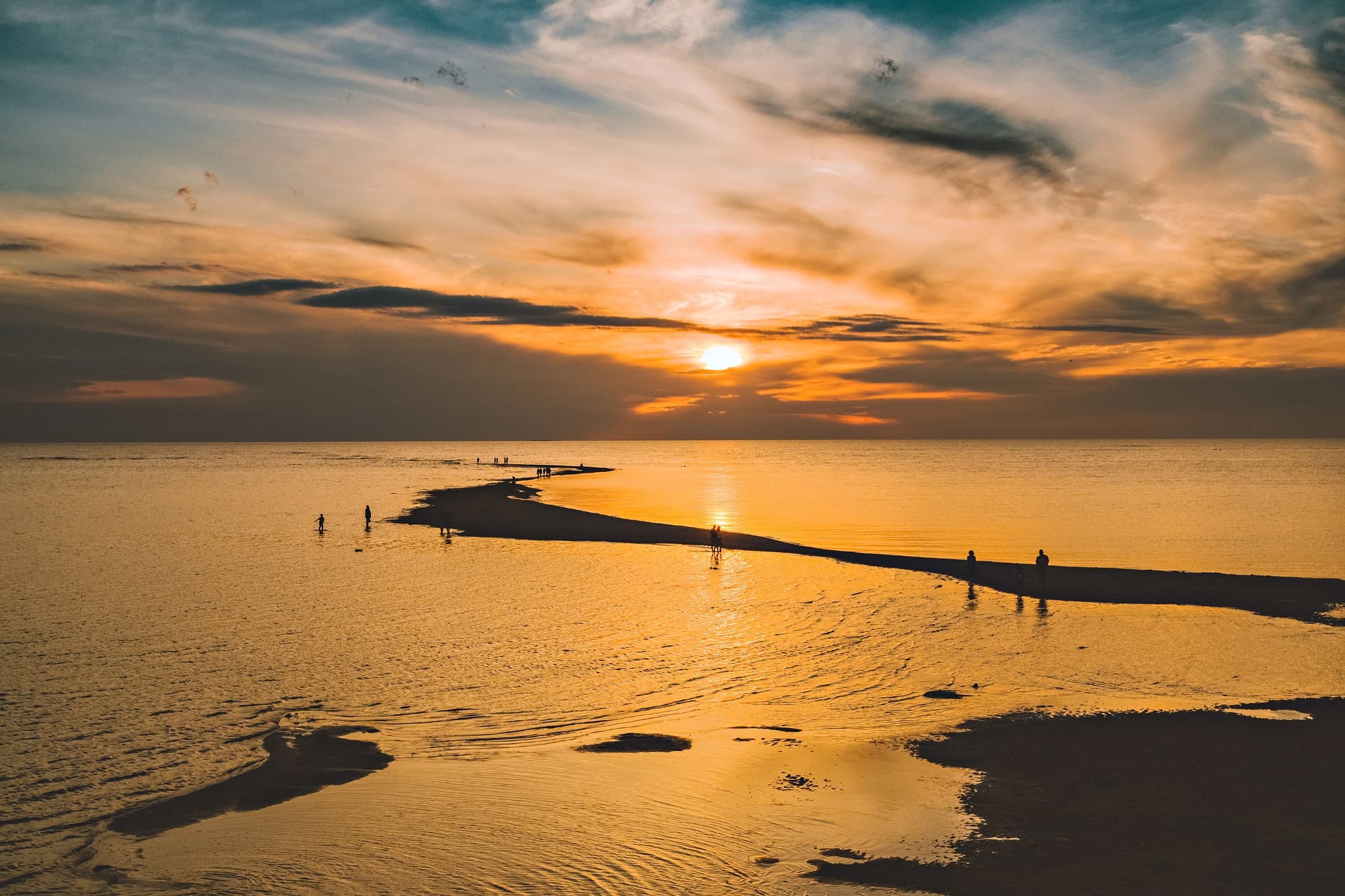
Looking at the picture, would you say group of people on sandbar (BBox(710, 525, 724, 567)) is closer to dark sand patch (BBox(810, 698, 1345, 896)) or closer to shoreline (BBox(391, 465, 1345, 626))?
shoreline (BBox(391, 465, 1345, 626))

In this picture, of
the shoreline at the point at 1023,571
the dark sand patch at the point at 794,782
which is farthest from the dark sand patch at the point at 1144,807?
the shoreline at the point at 1023,571

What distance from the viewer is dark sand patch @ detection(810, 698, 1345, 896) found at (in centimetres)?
1398

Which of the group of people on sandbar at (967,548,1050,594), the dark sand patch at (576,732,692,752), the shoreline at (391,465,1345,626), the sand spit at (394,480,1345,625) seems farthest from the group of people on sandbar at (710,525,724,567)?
the dark sand patch at (576,732,692,752)

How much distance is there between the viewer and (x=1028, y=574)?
47.9 m

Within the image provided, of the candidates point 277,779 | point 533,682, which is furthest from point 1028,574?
point 277,779

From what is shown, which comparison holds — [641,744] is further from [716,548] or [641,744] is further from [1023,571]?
[716,548]

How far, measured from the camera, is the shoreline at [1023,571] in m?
40.2

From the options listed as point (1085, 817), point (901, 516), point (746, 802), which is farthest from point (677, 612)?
point (901, 516)

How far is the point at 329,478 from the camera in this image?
166625mm

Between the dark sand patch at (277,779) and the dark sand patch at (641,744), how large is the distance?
4.94 metres

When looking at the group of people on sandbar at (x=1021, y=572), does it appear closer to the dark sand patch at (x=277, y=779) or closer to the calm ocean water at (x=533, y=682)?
the calm ocean water at (x=533, y=682)

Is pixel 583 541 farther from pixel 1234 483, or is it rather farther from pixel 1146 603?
pixel 1234 483

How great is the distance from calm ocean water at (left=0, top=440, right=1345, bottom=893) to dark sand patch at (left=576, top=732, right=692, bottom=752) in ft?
2.14

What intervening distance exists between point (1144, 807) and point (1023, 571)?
28685mm
